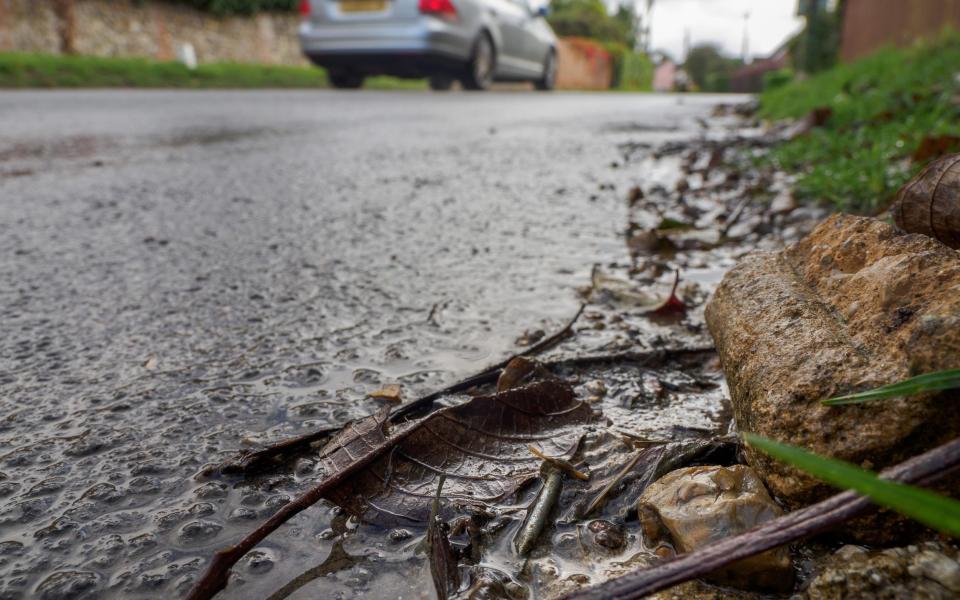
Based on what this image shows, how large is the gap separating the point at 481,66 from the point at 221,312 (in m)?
10.4

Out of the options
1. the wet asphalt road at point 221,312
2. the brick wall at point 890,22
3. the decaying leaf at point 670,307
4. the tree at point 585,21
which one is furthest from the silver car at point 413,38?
the tree at point 585,21

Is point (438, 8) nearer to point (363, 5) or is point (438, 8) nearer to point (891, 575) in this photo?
point (363, 5)

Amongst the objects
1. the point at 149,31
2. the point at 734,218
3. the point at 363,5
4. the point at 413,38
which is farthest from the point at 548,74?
the point at 734,218

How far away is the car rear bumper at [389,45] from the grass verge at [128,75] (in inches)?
118

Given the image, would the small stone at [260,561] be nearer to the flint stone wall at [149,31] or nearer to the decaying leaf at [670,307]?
the decaying leaf at [670,307]

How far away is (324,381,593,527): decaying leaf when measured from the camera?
844 mm

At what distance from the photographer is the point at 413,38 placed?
940cm

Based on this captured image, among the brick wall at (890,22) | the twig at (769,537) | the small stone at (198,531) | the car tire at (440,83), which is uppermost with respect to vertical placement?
the brick wall at (890,22)

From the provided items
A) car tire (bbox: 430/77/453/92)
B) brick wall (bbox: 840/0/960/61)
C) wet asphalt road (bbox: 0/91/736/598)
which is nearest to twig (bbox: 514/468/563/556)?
wet asphalt road (bbox: 0/91/736/598)

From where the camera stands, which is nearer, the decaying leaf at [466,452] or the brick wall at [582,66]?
the decaying leaf at [466,452]

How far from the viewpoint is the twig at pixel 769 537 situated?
1.63 ft

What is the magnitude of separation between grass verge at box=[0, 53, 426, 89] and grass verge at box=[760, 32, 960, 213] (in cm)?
934

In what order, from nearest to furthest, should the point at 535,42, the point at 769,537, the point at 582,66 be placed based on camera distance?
1. the point at 769,537
2. the point at 535,42
3. the point at 582,66

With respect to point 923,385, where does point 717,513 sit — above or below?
below
